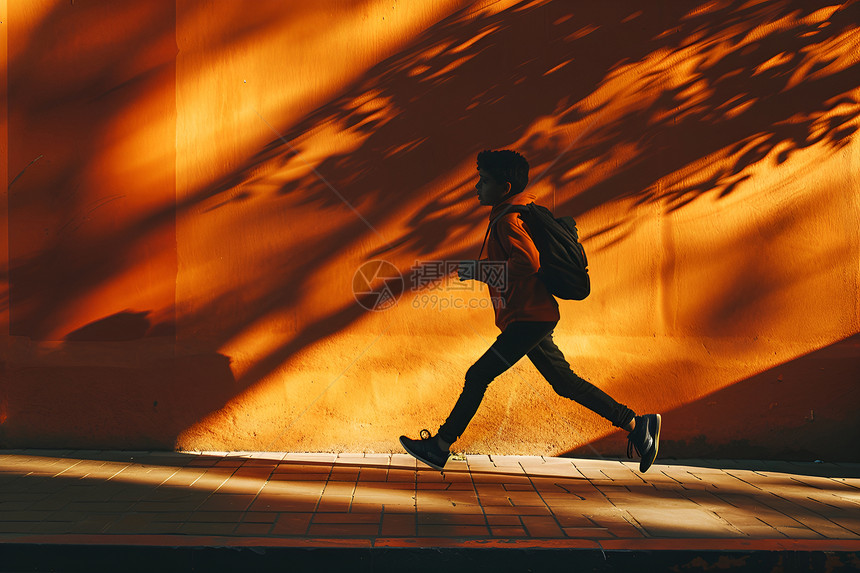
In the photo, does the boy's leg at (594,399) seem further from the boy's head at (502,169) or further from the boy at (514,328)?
the boy's head at (502,169)

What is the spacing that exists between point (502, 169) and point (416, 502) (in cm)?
215

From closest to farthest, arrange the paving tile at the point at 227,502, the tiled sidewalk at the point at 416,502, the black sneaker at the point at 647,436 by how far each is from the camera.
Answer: the tiled sidewalk at the point at 416,502 < the paving tile at the point at 227,502 < the black sneaker at the point at 647,436

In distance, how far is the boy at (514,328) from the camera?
4.56 m

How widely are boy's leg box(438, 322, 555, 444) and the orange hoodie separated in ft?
0.22

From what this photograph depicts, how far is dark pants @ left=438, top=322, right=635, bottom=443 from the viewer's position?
4.61 meters

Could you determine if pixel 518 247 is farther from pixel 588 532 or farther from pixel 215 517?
pixel 215 517

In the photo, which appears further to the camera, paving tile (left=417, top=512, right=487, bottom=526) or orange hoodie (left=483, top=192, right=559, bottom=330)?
orange hoodie (left=483, top=192, right=559, bottom=330)

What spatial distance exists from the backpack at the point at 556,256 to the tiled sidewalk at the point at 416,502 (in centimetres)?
130

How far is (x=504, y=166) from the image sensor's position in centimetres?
475

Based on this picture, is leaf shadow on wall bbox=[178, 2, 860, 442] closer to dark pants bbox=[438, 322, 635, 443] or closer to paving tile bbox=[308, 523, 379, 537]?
dark pants bbox=[438, 322, 635, 443]

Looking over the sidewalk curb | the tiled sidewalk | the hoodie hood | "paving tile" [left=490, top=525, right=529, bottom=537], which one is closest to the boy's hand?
the hoodie hood

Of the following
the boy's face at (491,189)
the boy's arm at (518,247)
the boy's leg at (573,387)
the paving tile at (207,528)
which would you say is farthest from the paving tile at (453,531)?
the boy's face at (491,189)

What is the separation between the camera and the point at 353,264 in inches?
219

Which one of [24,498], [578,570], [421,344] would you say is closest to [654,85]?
[421,344]
